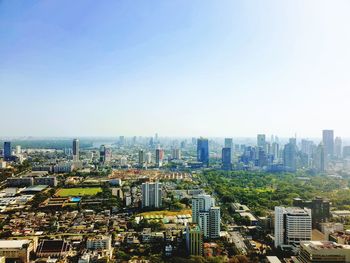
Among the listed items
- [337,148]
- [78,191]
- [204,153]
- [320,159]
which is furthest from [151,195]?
[337,148]

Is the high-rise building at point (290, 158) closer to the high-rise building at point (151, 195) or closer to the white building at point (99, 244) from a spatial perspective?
the high-rise building at point (151, 195)

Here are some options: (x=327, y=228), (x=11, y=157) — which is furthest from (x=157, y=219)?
(x=11, y=157)

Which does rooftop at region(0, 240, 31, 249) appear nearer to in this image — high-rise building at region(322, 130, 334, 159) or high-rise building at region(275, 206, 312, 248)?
high-rise building at region(275, 206, 312, 248)

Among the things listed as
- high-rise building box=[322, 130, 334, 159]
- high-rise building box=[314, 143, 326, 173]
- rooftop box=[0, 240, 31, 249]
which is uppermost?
high-rise building box=[322, 130, 334, 159]

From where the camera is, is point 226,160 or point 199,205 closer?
point 199,205

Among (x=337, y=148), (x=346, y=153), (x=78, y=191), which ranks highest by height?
(x=337, y=148)

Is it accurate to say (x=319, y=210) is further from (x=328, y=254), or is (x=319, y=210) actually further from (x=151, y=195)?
(x=151, y=195)

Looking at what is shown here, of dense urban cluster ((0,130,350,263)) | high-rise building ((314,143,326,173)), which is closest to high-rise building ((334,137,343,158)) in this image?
high-rise building ((314,143,326,173))
